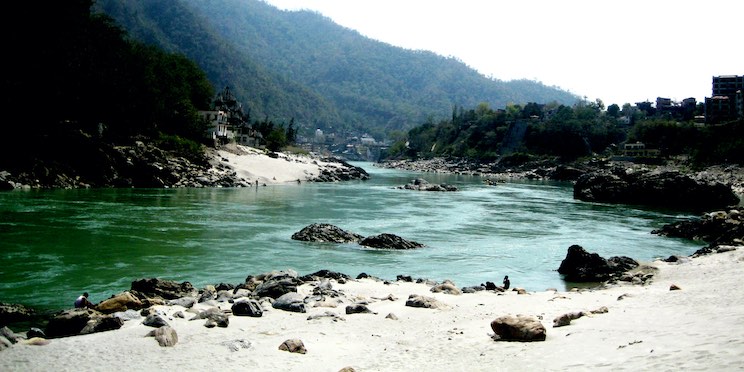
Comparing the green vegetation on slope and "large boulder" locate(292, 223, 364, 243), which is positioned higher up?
the green vegetation on slope

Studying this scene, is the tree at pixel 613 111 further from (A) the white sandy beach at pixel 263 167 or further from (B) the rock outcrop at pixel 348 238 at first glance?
(B) the rock outcrop at pixel 348 238

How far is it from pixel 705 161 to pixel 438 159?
257ft

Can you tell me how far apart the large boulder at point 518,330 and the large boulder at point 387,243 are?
15627 mm

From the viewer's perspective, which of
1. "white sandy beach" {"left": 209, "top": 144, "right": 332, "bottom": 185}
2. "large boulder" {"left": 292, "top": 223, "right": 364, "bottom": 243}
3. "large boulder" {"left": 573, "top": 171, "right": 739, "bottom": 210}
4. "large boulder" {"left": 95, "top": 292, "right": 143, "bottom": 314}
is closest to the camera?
"large boulder" {"left": 95, "top": 292, "right": 143, "bottom": 314}

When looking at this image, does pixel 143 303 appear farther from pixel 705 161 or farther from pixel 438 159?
pixel 438 159

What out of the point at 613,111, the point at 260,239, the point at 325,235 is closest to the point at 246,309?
the point at 325,235

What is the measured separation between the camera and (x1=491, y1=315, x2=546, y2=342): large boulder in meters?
10.1

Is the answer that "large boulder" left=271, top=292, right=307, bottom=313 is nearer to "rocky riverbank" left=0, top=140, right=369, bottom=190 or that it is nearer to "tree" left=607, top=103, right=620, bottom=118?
"rocky riverbank" left=0, top=140, right=369, bottom=190

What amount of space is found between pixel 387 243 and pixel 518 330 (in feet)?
53.3

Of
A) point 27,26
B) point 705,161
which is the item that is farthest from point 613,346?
point 705,161

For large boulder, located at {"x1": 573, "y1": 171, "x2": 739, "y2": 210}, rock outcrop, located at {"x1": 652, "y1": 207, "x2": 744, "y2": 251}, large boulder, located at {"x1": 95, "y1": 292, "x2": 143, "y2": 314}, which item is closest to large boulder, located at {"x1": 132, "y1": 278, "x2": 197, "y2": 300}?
large boulder, located at {"x1": 95, "y1": 292, "x2": 143, "y2": 314}

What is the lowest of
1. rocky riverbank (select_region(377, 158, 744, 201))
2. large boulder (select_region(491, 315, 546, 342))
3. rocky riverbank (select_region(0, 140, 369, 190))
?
large boulder (select_region(491, 315, 546, 342))

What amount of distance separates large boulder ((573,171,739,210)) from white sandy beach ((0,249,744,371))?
4613 cm

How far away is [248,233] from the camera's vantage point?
2981 cm
